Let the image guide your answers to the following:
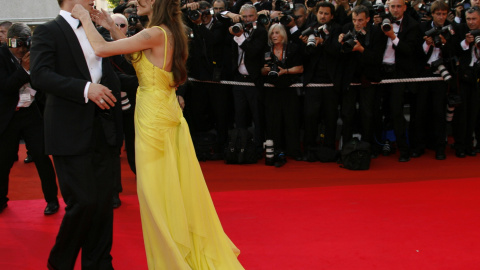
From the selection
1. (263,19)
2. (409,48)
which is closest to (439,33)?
(409,48)

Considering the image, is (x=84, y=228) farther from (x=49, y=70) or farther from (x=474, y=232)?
(x=474, y=232)

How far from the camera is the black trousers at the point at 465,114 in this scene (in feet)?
22.5

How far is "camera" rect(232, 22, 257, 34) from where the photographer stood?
6.58 m

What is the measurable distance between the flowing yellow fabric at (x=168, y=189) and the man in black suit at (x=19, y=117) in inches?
76.2

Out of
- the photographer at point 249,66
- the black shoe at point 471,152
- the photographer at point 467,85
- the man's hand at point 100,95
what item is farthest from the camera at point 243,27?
the man's hand at point 100,95

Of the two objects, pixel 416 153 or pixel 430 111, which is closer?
pixel 416 153

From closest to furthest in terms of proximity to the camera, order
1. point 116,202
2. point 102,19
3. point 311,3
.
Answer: point 102,19
point 116,202
point 311,3

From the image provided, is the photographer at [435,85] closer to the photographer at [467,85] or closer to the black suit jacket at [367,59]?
the photographer at [467,85]

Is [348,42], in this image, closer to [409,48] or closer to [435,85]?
[409,48]

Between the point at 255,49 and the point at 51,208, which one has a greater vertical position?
the point at 255,49

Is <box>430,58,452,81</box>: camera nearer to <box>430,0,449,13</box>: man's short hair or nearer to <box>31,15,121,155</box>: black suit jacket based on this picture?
<box>430,0,449,13</box>: man's short hair

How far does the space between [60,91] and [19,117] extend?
2184 mm

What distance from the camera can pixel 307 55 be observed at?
6.84 metres

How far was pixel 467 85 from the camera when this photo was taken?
6.86 m
